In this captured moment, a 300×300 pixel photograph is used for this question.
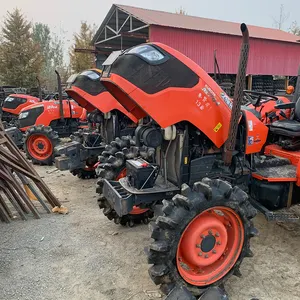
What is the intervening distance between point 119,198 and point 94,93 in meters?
3.04

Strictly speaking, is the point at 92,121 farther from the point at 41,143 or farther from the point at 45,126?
the point at 41,143

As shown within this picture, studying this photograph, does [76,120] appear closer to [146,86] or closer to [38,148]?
[38,148]

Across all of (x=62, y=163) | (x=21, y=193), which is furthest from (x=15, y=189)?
(x=62, y=163)

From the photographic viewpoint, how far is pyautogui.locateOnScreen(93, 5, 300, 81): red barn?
1540 centimetres

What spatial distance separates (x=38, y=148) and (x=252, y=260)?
5.53 meters

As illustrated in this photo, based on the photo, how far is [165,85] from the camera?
255 cm

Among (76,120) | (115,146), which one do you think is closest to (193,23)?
(76,120)

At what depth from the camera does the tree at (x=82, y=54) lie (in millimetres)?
25156

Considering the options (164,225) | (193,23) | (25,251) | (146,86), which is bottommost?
(25,251)

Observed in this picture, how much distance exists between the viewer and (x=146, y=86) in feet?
8.26

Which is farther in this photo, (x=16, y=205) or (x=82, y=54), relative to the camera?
(x=82, y=54)

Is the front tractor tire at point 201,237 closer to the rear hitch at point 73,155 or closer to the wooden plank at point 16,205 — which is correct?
the wooden plank at point 16,205

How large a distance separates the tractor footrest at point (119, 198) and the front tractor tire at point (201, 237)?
0.38 meters

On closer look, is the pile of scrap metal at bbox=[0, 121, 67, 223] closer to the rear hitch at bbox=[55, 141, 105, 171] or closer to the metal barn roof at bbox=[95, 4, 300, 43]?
the rear hitch at bbox=[55, 141, 105, 171]
